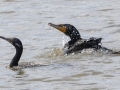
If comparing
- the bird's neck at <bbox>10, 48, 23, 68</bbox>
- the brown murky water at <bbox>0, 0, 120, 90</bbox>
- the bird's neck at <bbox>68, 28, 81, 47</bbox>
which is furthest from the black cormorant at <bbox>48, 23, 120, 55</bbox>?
the bird's neck at <bbox>10, 48, 23, 68</bbox>

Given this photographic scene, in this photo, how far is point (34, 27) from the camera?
19.4m

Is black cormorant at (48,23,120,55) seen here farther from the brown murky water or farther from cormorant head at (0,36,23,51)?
cormorant head at (0,36,23,51)

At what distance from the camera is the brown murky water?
13500 millimetres

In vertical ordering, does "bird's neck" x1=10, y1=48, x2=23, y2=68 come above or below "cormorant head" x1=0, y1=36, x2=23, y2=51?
below

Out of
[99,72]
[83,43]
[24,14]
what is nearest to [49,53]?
[83,43]

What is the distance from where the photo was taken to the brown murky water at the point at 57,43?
44.3ft

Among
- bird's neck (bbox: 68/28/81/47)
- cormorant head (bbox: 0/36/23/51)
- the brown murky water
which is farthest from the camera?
bird's neck (bbox: 68/28/81/47)

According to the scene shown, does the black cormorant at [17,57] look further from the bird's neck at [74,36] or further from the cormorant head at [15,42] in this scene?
the bird's neck at [74,36]

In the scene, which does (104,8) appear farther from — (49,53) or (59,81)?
(59,81)

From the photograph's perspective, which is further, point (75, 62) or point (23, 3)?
point (23, 3)

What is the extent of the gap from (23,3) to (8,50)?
611 cm

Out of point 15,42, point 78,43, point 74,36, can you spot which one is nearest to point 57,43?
point 74,36

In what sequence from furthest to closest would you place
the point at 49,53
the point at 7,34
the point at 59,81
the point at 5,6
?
the point at 5,6 < the point at 7,34 < the point at 49,53 < the point at 59,81

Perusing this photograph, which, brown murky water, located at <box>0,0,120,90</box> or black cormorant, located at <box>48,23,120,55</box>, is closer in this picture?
brown murky water, located at <box>0,0,120,90</box>
